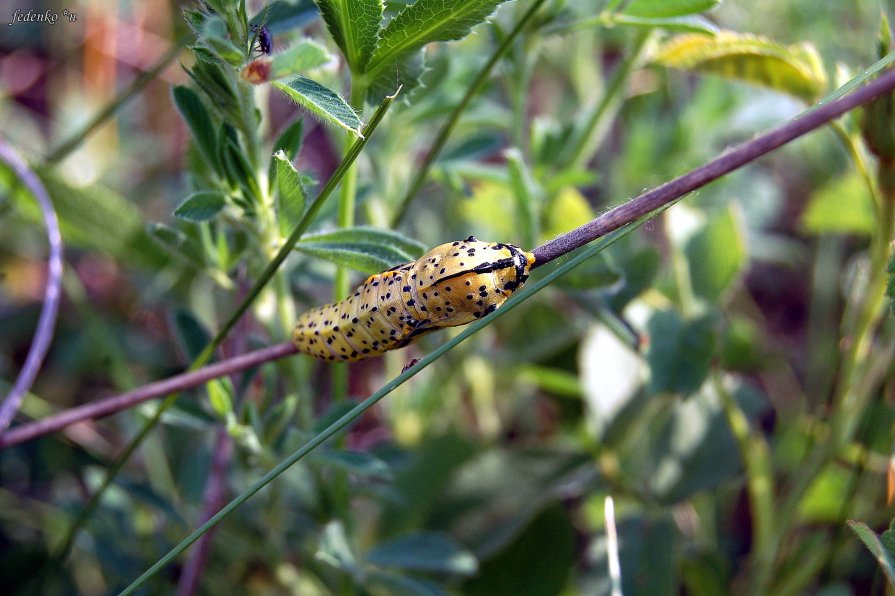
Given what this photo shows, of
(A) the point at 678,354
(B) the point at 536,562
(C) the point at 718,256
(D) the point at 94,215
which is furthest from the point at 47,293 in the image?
(C) the point at 718,256

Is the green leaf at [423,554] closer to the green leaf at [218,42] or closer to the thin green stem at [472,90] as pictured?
the thin green stem at [472,90]

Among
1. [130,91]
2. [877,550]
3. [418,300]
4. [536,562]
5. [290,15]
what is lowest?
[536,562]

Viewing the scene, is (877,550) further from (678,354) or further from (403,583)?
(403,583)

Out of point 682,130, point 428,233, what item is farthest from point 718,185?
point 428,233

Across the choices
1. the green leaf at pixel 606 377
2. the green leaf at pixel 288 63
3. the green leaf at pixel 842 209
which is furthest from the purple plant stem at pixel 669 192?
the green leaf at pixel 842 209

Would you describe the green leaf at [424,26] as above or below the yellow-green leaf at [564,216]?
above

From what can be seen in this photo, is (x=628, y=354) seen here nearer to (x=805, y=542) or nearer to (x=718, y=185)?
(x=805, y=542)
